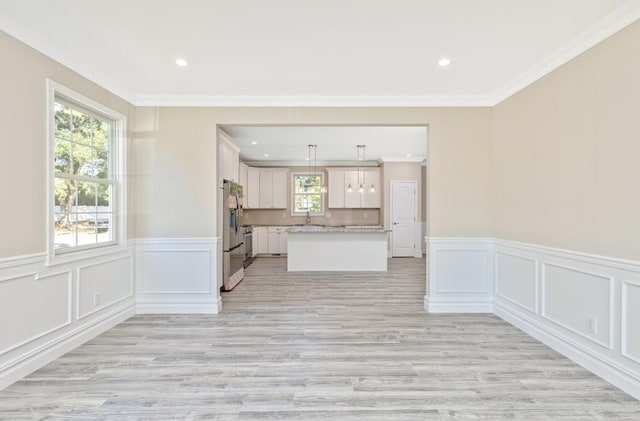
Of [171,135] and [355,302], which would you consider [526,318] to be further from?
A: [171,135]

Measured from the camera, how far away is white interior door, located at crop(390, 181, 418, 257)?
325 inches

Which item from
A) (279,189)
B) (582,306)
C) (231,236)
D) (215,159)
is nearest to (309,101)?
(215,159)

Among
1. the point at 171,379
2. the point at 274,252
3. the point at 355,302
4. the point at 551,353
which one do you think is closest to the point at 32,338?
the point at 171,379

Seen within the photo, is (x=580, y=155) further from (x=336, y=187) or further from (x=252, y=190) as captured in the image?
(x=252, y=190)

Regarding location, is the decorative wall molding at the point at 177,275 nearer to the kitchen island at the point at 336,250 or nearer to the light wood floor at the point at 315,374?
the light wood floor at the point at 315,374

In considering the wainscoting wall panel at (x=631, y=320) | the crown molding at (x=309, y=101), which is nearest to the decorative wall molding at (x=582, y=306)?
the wainscoting wall panel at (x=631, y=320)

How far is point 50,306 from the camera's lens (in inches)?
102

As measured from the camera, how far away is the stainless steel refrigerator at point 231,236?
15.7 feet

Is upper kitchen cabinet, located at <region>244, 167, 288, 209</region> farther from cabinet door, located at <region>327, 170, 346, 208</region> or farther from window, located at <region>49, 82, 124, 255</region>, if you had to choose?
window, located at <region>49, 82, 124, 255</region>

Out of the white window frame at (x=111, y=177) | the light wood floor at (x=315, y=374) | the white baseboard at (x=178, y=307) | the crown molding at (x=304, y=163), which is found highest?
the crown molding at (x=304, y=163)

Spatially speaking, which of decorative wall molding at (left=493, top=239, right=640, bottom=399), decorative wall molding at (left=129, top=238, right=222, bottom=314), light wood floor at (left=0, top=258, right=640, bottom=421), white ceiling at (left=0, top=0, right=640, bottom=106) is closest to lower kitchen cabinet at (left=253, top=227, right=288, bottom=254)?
decorative wall molding at (left=129, top=238, right=222, bottom=314)

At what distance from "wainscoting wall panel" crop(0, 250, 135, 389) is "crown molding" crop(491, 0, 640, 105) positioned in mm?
4659

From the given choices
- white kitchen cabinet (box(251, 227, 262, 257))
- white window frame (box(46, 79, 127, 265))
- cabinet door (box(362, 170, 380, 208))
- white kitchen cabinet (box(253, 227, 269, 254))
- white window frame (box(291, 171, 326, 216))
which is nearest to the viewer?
white window frame (box(46, 79, 127, 265))

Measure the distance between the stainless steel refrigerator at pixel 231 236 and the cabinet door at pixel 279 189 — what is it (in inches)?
121
